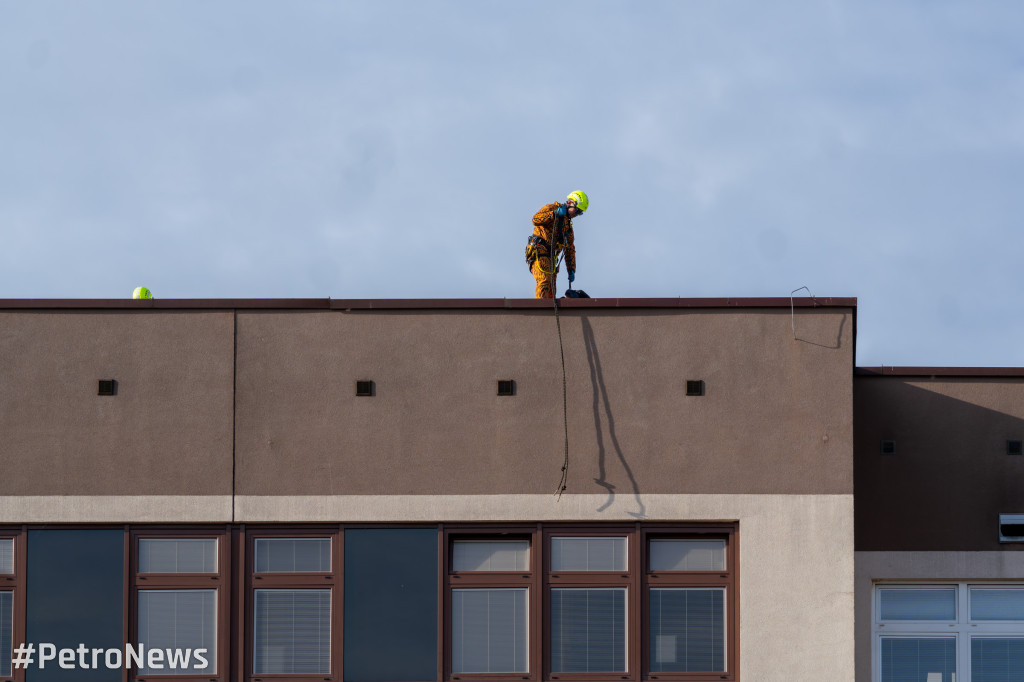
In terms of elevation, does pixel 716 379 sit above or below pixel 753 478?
above

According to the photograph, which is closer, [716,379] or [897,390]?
[716,379]

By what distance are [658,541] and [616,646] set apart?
1028 mm

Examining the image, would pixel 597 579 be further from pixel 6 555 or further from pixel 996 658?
pixel 6 555

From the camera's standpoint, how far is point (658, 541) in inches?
464

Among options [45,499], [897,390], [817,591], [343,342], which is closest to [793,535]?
[817,591]

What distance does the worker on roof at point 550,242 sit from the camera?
13742mm

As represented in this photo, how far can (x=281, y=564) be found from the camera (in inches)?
462

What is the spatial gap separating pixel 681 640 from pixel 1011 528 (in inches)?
153

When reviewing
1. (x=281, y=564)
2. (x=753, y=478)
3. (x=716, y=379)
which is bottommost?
(x=281, y=564)

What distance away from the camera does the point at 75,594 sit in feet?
38.2

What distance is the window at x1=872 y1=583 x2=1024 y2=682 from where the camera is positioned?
13094mm

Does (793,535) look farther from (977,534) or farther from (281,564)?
(281,564)

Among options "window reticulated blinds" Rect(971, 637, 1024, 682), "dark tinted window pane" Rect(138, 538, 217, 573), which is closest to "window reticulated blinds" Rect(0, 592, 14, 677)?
"dark tinted window pane" Rect(138, 538, 217, 573)

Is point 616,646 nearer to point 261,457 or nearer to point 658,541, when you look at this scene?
point 658,541
